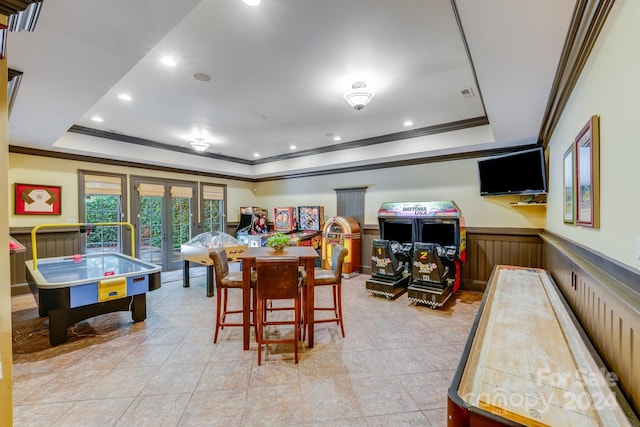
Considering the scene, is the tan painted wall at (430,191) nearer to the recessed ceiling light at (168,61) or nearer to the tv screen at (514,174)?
the tv screen at (514,174)

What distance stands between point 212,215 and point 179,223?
0.95 meters

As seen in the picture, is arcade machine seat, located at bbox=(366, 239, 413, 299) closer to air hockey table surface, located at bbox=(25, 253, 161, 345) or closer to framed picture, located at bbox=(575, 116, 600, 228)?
framed picture, located at bbox=(575, 116, 600, 228)

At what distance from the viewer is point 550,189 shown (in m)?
3.59

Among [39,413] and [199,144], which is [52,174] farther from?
[39,413]

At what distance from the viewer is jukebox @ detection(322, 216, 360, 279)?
19.4 ft

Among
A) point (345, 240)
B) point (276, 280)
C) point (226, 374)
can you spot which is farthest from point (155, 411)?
point (345, 240)

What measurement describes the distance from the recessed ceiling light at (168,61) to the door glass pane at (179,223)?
183 inches

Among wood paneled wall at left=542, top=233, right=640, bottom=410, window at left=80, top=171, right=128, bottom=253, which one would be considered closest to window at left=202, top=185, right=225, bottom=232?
window at left=80, top=171, right=128, bottom=253

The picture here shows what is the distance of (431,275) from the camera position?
162 inches

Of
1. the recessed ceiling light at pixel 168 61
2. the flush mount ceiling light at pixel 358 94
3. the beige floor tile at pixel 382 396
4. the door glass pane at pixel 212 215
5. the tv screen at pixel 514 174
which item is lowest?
the beige floor tile at pixel 382 396

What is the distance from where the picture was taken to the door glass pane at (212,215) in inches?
289

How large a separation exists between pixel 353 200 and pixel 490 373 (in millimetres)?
5508

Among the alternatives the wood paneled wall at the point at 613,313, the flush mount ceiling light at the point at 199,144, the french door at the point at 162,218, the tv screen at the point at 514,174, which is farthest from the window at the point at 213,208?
the wood paneled wall at the point at 613,313

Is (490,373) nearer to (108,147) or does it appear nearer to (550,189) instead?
(550,189)
